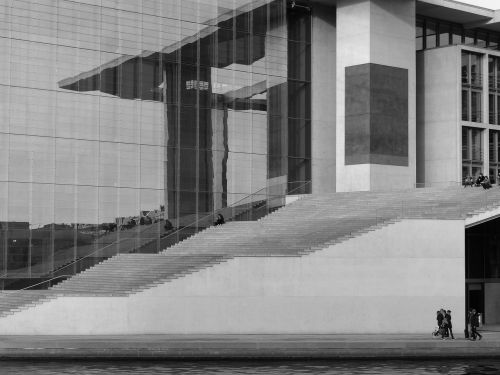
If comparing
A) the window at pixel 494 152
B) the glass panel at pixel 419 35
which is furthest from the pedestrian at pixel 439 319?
the glass panel at pixel 419 35

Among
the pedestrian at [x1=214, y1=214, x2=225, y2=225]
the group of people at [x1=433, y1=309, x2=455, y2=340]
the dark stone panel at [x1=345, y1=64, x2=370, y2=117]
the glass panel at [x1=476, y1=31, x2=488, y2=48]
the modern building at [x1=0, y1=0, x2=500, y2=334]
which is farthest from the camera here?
the glass panel at [x1=476, y1=31, x2=488, y2=48]

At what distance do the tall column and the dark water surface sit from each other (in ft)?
79.5

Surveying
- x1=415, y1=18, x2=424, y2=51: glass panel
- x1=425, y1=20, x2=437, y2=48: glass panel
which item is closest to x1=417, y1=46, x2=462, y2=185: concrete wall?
x1=415, y1=18, x2=424, y2=51: glass panel

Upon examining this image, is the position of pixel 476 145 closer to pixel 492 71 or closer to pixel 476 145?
pixel 476 145

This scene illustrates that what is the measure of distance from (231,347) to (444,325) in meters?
10.1

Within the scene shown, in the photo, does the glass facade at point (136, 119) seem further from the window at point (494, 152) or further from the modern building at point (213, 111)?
the window at point (494, 152)

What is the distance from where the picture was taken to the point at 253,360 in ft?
121

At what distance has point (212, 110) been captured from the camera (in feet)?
194

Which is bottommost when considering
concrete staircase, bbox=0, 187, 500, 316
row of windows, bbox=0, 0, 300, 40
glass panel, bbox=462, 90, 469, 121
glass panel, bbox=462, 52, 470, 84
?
concrete staircase, bbox=0, 187, 500, 316

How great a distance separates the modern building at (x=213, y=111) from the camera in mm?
52844

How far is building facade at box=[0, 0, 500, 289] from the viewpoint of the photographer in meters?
52.8

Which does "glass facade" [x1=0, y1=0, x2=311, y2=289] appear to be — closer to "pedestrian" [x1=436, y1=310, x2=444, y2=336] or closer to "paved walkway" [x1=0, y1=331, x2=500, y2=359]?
"paved walkway" [x1=0, y1=331, x2=500, y2=359]

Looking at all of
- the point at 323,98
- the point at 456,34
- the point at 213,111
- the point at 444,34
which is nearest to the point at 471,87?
the point at 444,34

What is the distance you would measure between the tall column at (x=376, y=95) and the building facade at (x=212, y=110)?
0.29 ft
